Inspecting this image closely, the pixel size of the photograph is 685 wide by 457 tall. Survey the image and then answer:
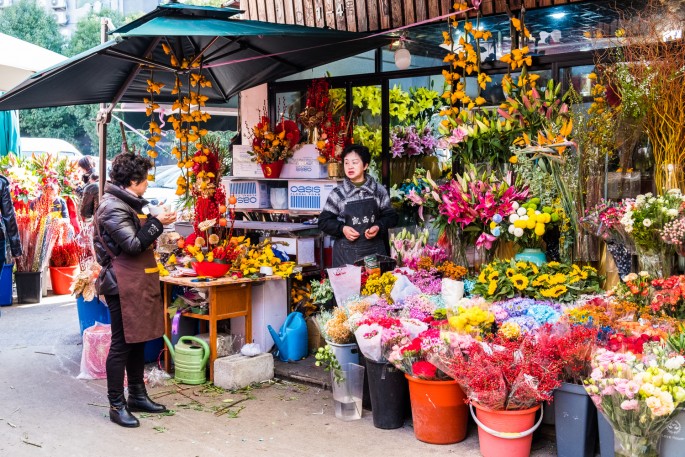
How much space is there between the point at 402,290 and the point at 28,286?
6.82m

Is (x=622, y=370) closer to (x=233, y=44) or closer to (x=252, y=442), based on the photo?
(x=252, y=442)

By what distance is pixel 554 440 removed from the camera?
17.0 feet

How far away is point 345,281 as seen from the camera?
258 inches

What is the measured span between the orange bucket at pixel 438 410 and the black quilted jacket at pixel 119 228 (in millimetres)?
2097

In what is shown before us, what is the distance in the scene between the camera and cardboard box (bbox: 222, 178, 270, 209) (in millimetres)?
8852

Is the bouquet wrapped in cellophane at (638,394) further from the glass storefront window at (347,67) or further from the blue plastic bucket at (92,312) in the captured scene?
the blue plastic bucket at (92,312)

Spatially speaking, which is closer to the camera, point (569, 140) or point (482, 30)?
point (569, 140)

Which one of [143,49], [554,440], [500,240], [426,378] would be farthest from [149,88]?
[554,440]

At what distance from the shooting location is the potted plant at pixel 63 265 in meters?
11.5

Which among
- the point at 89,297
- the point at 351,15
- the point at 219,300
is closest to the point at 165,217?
the point at 219,300

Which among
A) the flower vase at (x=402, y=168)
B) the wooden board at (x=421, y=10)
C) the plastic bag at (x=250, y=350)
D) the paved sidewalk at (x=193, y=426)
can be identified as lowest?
the paved sidewalk at (x=193, y=426)

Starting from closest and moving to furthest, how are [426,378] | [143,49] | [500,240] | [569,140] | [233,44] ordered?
[426,378], [569,140], [500,240], [143,49], [233,44]

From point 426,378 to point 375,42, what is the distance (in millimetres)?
3753

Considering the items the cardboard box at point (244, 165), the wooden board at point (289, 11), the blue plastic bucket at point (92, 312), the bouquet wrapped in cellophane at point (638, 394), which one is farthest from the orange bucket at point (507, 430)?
the wooden board at point (289, 11)
